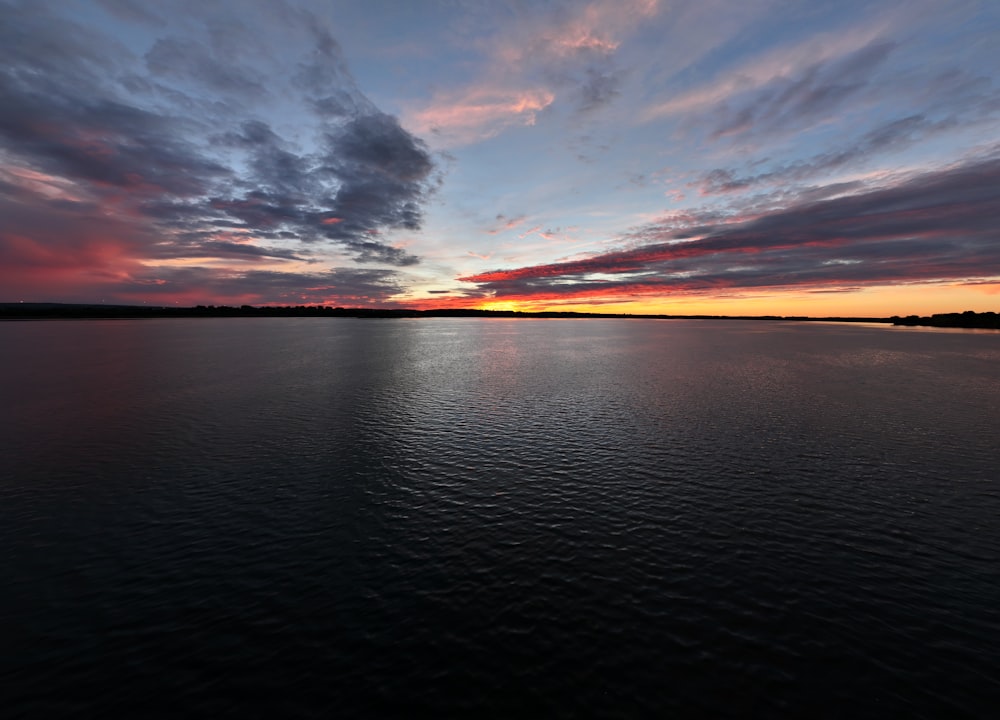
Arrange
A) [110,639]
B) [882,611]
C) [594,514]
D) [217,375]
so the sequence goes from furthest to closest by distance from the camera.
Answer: [217,375], [594,514], [882,611], [110,639]

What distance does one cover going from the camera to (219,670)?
19.0m

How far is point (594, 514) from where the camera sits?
33.1 meters

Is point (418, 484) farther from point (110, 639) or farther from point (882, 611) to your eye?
point (882, 611)

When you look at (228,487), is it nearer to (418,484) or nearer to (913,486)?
(418,484)

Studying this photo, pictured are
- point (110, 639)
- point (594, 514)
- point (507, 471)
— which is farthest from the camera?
point (507, 471)

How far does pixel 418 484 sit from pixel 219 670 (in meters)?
20.8

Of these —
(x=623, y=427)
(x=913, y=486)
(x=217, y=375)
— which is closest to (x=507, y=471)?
(x=623, y=427)

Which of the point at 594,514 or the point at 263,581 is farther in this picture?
the point at 594,514

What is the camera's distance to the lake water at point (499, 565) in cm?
1828

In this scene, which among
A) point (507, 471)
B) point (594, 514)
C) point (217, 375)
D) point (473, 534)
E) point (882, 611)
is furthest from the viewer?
point (217, 375)

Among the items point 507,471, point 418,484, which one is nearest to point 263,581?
point 418,484

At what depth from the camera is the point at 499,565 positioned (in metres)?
26.7

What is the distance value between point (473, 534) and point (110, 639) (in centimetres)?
1956

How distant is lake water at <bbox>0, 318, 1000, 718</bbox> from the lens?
60.0ft
